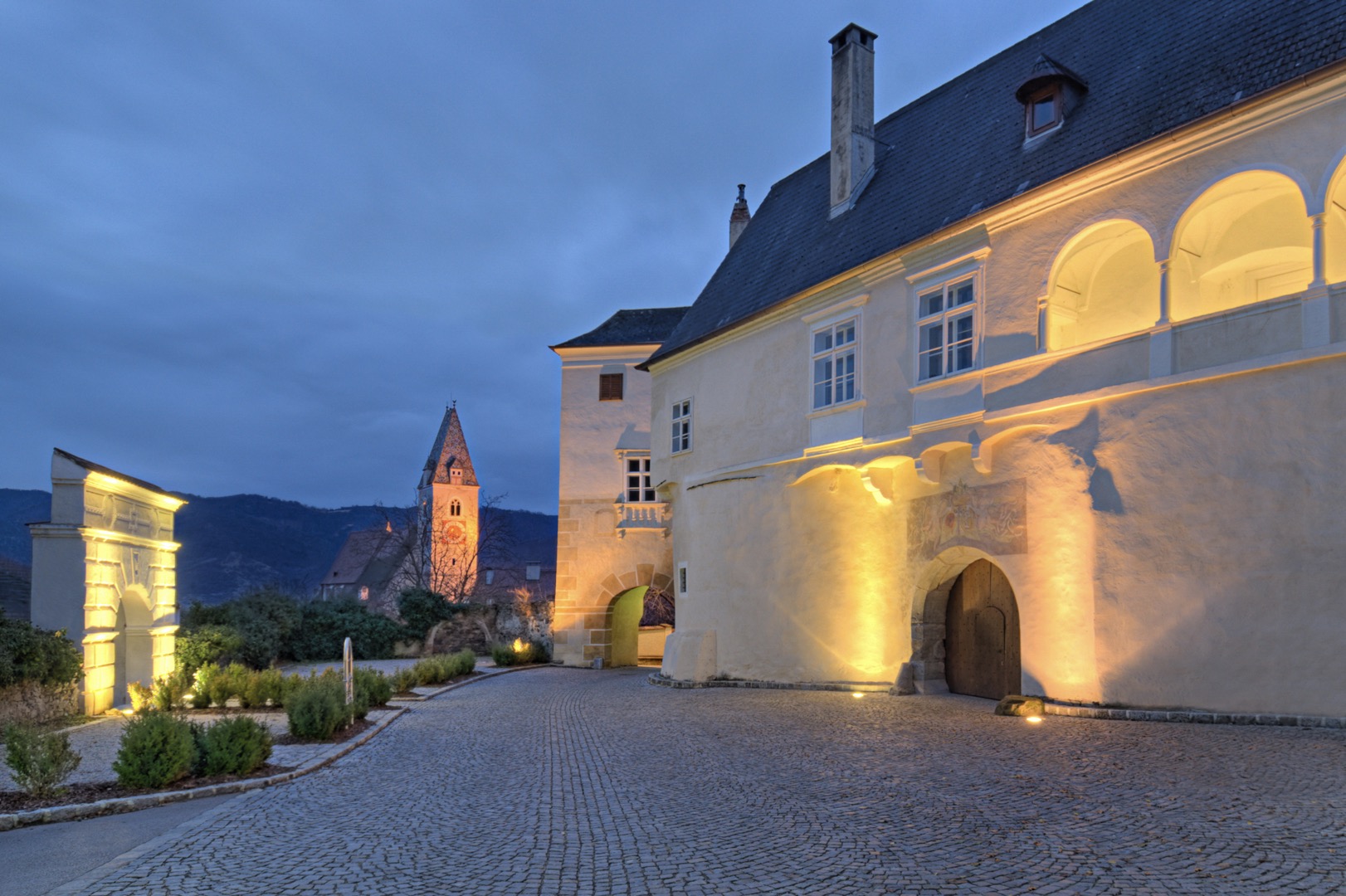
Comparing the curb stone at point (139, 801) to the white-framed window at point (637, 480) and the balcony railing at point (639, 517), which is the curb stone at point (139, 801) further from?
the white-framed window at point (637, 480)

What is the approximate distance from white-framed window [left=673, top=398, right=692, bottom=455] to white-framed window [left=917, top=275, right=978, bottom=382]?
7.49 meters

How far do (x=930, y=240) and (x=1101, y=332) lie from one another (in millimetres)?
2868

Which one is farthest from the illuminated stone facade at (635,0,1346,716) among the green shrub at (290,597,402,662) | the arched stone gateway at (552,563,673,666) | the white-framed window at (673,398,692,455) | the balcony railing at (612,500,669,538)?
the green shrub at (290,597,402,662)

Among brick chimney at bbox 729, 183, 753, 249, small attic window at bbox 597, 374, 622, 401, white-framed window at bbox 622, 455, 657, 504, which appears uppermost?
brick chimney at bbox 729, 183, 753, 249

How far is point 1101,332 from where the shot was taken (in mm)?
14430

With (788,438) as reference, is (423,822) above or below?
below

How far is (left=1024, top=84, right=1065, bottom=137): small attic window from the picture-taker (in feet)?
46.5

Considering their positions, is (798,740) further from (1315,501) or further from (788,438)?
(788,438)

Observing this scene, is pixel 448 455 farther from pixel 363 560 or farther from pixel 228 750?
pixel 228 750

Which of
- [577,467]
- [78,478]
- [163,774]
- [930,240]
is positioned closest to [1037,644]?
[930,240]

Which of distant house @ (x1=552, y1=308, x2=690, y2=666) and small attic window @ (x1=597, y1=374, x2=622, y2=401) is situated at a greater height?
small attic window @ (x1=597, y1=374, x2=622, y2=401)

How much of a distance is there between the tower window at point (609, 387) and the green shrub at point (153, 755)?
22346mm

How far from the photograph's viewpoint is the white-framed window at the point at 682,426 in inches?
858

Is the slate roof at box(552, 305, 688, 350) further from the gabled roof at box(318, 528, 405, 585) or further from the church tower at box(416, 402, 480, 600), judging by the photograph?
the gabled roof at box(318, 528, 405, 585)
